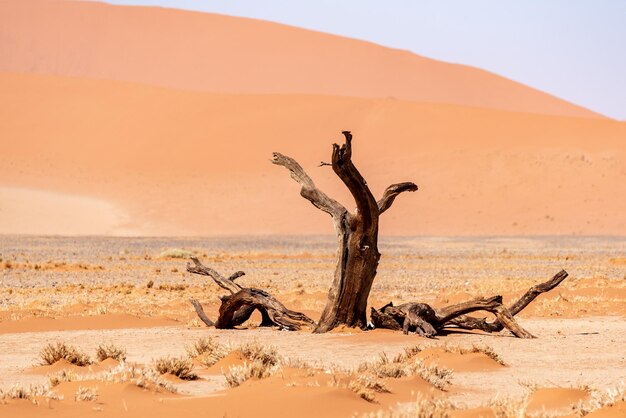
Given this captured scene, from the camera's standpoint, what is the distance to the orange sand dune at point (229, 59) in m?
148

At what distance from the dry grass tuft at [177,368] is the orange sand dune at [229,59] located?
432 feet

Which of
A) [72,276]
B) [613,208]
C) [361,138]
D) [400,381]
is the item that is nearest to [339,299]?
[400,381]

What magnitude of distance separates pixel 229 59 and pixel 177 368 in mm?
144290

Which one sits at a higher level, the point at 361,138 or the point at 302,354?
the point at 361,138

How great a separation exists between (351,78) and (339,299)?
134523mm

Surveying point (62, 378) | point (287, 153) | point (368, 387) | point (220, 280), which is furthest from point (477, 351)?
point (287, 153)

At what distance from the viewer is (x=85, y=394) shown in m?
9.16

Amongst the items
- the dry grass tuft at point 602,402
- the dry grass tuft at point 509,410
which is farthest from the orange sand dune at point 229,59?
the dry grass tuft at point 509,410

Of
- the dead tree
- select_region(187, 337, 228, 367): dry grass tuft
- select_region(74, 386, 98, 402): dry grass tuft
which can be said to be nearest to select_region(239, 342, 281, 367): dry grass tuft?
select_region(187, 337, 228, 367): dry grass tuft

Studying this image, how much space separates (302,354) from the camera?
13.7 metres

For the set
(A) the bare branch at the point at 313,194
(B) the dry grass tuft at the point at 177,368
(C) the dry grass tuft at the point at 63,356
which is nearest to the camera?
(B) the dry grass tuft at the point at 177,368

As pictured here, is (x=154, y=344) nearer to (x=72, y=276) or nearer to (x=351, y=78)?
(x=72, y=276)

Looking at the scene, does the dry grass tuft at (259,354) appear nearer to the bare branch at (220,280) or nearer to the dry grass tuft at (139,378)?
the dry grass tuft at (139,378)

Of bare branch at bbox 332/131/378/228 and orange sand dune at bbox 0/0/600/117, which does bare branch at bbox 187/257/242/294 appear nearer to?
bare branch at bbox 332/131/378/228
